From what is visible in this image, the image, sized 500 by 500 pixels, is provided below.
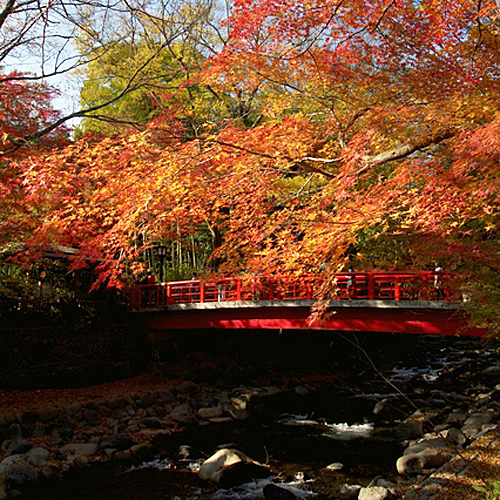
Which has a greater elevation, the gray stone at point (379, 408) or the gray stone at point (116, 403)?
the gray stone at point (116, 403)

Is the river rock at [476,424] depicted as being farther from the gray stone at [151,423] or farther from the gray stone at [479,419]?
the gray stone at [151,423]

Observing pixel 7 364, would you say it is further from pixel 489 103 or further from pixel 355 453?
pixel 489 103

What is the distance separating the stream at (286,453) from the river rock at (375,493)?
45cm

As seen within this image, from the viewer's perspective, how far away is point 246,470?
343 inches

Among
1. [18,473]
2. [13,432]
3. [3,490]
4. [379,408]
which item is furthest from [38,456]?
[379,408]

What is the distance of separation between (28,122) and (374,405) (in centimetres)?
1184

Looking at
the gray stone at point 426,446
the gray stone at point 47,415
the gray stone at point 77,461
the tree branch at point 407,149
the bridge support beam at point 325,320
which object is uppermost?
the tree branch at point 407,149

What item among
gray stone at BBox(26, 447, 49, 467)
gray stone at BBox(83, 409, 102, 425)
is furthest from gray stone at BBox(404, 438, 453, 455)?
gray stone at BBox(83, 409, 102, 425)

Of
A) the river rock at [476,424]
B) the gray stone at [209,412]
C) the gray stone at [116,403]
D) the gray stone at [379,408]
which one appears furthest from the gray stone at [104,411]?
the river rock at [476,424]

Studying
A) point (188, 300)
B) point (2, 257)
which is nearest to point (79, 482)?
point (2, 257)

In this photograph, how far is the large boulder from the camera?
844cm

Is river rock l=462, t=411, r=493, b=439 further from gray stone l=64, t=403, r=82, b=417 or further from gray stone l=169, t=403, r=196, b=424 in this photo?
gray stone l=64, t=403, r=82, b=417

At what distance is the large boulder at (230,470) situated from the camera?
8438mm

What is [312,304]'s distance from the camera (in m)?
13.6
